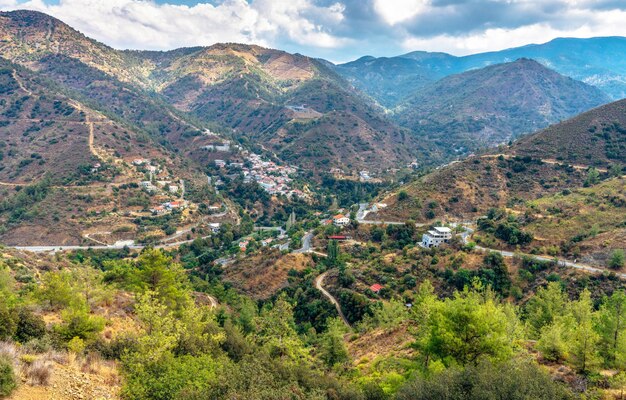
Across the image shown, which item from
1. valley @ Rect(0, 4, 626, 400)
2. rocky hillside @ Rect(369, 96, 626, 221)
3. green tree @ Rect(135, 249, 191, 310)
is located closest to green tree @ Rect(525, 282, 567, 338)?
valley @ Rect(0, 4, 626, 400)

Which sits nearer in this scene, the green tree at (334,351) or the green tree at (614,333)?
the green tree at (614,333)

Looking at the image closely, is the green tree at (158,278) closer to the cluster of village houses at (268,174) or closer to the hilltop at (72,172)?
the hilltop at (72,172)

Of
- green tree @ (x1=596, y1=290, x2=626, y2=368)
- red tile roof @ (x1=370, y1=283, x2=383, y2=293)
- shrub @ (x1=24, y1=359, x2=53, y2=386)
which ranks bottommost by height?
red tile roof @ (x1=370, y1=283, x2=383, y2=293)

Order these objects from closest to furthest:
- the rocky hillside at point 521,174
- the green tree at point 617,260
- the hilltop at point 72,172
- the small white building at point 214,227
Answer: the green tree at point 617,260 < the rocky hillside at point 521,174 < the hilltop at point 72,172 < the small white building at point 214,227

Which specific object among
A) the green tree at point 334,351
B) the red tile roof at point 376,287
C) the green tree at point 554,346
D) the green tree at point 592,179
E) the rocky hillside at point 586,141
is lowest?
the red tile roof at point 376,287

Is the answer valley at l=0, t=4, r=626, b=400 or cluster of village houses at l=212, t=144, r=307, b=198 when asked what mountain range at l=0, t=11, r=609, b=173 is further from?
cluster of village houses at l=212, t=144, r=307, b=198

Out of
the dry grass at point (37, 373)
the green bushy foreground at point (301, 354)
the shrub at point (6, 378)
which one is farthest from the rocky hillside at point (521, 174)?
the shrub at point (6, 378)

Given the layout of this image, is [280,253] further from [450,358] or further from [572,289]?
[450,358]

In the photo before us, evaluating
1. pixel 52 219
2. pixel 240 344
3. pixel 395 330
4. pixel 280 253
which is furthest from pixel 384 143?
pixel 240 344

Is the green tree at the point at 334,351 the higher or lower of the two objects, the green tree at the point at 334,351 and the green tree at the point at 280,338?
the lower

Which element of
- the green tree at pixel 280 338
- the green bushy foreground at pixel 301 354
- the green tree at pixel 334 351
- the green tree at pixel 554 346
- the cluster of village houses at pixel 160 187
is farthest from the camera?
the cluster of village houses at pixel 160 187
